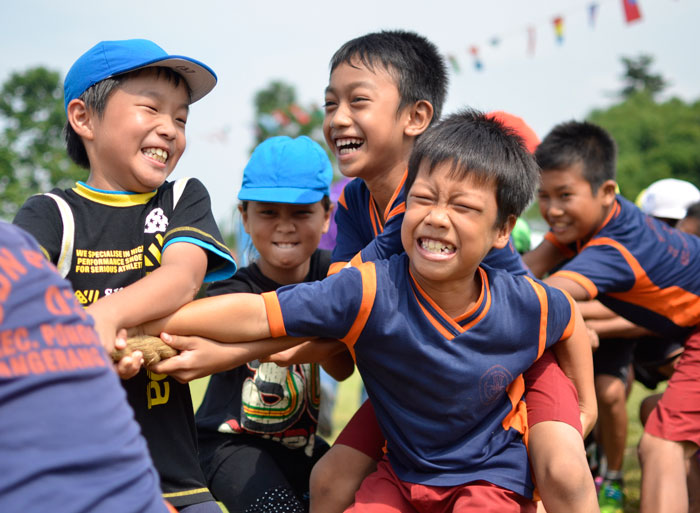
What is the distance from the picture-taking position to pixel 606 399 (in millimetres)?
4430

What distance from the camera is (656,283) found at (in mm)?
3645

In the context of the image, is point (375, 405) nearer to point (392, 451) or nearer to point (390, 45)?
point (392, 451)

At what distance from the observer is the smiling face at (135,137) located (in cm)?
232

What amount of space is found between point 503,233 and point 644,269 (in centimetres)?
140

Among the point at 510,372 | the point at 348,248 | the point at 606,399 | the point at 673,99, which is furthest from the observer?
the point at 673,99

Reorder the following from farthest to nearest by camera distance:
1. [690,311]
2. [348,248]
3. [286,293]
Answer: [690,311] → [348,248] → [286,293]

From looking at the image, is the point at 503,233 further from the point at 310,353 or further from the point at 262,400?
the point at 262,400

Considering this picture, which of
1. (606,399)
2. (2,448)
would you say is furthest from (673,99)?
(2,448)

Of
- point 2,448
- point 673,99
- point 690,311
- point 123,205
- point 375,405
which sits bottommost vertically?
point 673,99

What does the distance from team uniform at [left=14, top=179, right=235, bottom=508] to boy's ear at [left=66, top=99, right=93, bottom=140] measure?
0.62 ft

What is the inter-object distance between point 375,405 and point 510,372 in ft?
1.45

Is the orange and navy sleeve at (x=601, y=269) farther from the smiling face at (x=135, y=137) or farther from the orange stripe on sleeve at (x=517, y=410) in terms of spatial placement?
the smiling face at (x=135, y=137)

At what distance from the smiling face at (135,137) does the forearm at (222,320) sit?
482 millimetres

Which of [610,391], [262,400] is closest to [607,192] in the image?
[610,391]
